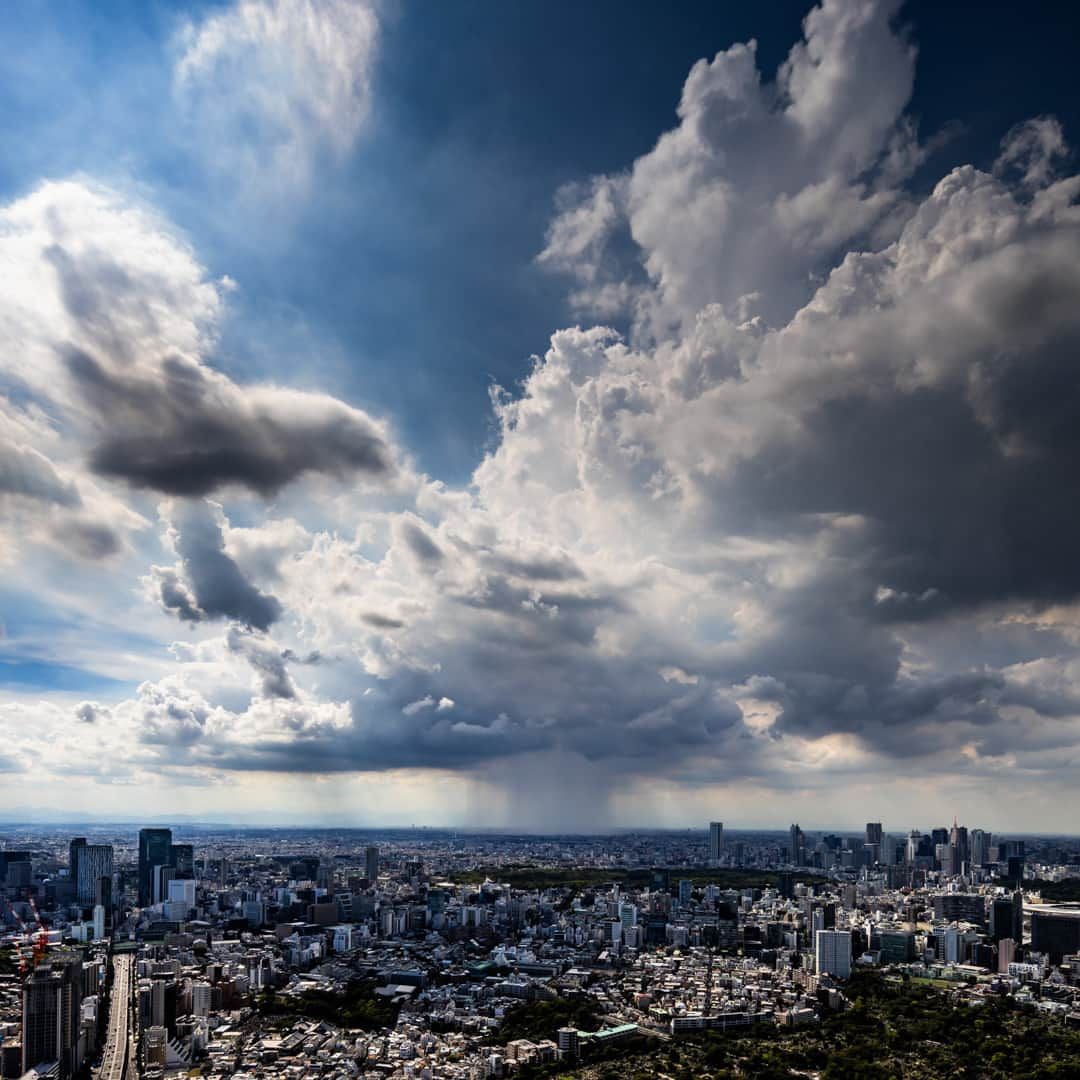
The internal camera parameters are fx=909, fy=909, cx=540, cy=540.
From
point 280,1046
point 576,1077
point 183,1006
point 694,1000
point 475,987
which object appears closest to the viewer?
point 576,1077

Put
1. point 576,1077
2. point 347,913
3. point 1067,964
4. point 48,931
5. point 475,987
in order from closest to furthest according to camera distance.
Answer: point 576,1077 < point 475,987 < point 1067,964 < point 48,931 < point 347,913

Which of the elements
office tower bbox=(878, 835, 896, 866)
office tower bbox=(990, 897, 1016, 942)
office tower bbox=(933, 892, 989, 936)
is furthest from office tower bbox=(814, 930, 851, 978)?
office tower bbox=(878, 835, 896, 866)

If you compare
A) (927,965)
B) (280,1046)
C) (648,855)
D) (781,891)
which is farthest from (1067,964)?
(648,855)

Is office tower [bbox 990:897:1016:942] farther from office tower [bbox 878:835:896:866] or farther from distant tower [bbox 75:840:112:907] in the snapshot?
distant tower [bbox 75:840:112:907]

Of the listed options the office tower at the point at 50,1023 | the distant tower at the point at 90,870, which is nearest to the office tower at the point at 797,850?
the distant tower at the point at 90,870

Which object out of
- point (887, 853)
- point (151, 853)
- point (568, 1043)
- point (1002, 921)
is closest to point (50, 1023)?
point (568, 1043)

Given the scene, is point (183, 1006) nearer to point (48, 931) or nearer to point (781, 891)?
point (48, 931)

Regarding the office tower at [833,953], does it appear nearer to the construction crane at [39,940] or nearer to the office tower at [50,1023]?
the office tower at [50,1023]
